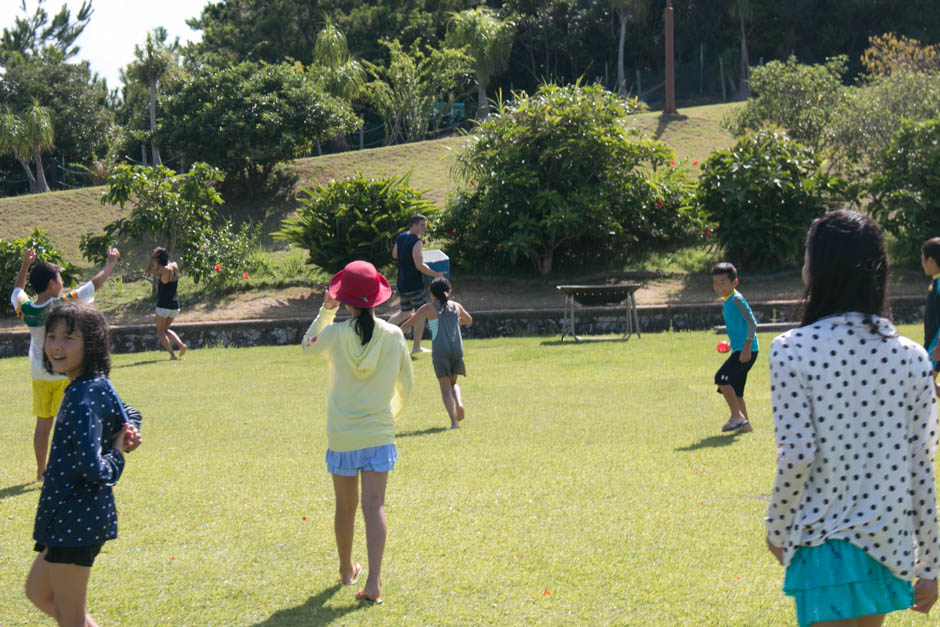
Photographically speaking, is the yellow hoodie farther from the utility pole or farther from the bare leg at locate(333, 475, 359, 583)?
the utility pole

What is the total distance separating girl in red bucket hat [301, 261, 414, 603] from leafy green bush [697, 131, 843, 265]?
15.2 metres

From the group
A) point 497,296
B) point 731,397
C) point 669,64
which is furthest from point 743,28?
point 731,397

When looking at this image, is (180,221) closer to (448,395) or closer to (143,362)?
(143,362)

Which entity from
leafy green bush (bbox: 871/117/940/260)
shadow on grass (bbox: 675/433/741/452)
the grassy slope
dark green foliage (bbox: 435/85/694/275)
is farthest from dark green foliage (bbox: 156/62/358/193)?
shadow on grass (bbox: 675/433/741/452)

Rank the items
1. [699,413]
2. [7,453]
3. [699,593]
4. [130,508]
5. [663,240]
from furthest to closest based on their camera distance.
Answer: [663,240]
[699,413]
[7,453]
[130,508]
[699,593]

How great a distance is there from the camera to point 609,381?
11.5 metres

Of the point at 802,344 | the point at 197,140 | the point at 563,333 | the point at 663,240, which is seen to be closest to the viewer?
the point at 802,344

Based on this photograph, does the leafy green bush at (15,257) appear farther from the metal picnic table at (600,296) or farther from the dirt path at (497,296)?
the metal picnic table at (600,296)

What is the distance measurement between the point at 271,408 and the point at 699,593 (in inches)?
264

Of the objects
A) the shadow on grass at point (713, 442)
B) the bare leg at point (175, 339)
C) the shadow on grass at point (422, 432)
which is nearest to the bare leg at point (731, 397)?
the shadow on grass at point (713, 442)

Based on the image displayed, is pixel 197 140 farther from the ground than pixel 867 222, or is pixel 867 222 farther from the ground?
pixel 197 140

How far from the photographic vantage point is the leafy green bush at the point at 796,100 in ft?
77.7

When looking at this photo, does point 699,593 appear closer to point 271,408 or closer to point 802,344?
point 802,344

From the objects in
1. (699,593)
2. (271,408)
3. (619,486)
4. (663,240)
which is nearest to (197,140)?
(663,240)
